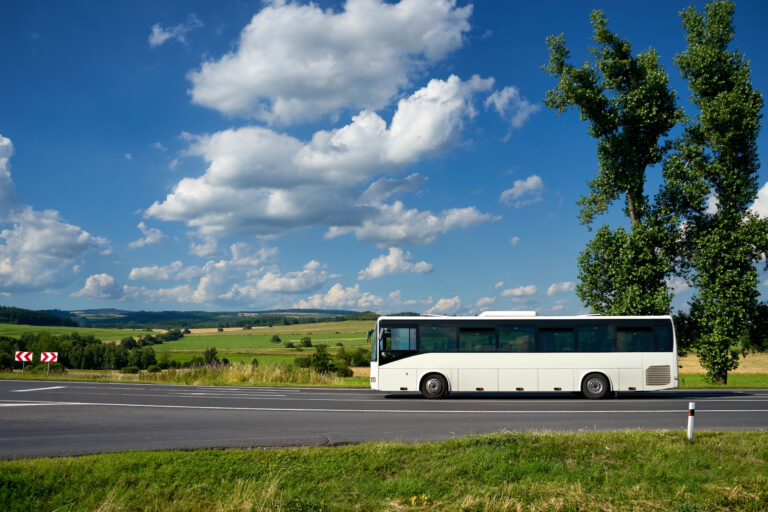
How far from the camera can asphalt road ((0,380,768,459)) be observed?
10438 millimetres

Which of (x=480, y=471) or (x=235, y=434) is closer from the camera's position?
(x=480, y=471)

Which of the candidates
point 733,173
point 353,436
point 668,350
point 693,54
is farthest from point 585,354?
point 693,54

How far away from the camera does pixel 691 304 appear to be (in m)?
26.6

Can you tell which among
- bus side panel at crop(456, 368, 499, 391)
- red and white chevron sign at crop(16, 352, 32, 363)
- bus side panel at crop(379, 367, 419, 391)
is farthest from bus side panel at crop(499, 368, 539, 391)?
red and white chevron sign at crop(16, 352, 32, 363)

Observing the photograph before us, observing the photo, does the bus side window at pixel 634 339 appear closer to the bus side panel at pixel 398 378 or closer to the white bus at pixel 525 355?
the white bus at pixel 525 355

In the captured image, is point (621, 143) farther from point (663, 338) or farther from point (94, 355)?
point (94, 355)

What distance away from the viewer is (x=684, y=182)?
2697 centimetres

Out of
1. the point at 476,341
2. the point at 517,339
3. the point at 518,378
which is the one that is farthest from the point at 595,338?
the point at 476,341

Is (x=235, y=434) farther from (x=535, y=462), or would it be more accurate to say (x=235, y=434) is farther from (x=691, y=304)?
(x=691, y=304)

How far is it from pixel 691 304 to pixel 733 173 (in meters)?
6.79

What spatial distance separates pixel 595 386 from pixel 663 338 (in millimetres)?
2888

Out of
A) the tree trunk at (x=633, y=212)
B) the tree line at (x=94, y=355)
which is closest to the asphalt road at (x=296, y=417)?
the tree trunk at (x=633, y=212)

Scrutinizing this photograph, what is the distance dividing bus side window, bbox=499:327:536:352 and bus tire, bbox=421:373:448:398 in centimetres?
228

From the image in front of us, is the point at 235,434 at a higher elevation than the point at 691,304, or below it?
below
